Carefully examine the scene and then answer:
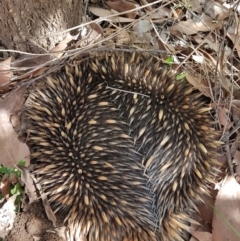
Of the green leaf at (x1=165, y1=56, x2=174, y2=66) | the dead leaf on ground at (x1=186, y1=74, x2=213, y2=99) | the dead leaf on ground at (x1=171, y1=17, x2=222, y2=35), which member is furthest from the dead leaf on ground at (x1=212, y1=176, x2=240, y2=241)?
the dead leaf on ground at (x1=171, y1=17, x2=222, y2=35)

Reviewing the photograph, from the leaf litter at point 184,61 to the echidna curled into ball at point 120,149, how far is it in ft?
0.43

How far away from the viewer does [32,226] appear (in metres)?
2.26

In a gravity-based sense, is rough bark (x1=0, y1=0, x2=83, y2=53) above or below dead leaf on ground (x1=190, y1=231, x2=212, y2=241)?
above

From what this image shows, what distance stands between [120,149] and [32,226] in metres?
0.65

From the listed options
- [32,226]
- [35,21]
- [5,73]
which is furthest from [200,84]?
[32,226]

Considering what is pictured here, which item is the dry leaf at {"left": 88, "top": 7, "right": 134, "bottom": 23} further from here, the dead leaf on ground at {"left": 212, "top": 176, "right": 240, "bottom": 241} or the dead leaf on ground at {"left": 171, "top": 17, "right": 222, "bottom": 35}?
the dead leaf on ground at {"left": 212, "top": 176, "right": 240, "bottom": 241}

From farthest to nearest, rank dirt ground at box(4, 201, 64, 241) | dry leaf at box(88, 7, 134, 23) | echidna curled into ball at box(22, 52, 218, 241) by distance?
dry leaf at box(88, 7, 134, 23) → dirt ground at box(4, 201, 64, 241) → echidna curled into ball at box(22, 52, 218, 241)

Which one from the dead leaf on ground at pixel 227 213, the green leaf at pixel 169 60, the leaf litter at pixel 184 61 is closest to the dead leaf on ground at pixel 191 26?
the leaf litter at pixel 184 61

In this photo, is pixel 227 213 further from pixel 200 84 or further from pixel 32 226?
pixel 32 226

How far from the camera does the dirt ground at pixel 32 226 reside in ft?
7.34

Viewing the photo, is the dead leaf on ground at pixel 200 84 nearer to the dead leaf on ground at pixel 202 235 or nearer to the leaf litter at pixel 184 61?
the leaf litter at pixel 184 61

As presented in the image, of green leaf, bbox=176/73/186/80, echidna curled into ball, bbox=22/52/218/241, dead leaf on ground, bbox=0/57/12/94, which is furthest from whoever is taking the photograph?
green leaf, bbox=176/73/186/80

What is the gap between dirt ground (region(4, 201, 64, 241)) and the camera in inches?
88.1

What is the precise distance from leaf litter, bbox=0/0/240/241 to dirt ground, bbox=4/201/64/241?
0.38 ft
